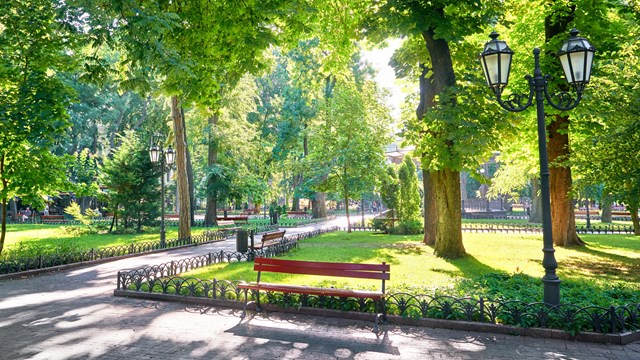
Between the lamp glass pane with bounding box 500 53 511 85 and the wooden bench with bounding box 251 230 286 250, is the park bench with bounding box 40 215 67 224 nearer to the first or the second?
the wooden bench with bounding box 251 230 286 250

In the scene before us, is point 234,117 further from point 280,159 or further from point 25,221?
point 25,221

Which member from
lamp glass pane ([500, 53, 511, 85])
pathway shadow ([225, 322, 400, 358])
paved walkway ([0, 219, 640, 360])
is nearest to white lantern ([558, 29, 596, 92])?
lamp glass pane ([500, 53, 511, 85])

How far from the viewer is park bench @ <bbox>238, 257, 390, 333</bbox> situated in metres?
6.64

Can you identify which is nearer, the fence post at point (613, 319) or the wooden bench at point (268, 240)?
the fence post at point (613, 319)

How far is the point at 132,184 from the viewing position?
77.1ft

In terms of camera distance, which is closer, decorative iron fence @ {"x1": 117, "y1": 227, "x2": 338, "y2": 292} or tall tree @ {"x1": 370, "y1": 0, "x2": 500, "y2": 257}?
decorative iron fence @ {"x1": 117, "y1": 227, "x2": 338, "y2": 292}

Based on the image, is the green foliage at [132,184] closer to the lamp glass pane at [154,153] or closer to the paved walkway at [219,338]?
the lamp glass pane at [154,153]

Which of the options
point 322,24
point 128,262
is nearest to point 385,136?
point 322,24

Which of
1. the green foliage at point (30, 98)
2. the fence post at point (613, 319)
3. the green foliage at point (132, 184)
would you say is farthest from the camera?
the green foliage at point (132, 184)

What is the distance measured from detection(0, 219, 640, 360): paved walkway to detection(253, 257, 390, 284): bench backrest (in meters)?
0.79

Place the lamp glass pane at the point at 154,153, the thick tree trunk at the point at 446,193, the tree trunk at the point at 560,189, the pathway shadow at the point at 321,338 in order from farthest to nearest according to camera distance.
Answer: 1. the lamp glass pane at the point at 154,153
2. the tree trunk at the point at 560,189
3. the thick tree trunk at the point at 446,193
4. the pathway shadow at the point at 321,338

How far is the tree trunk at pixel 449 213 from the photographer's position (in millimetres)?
12406

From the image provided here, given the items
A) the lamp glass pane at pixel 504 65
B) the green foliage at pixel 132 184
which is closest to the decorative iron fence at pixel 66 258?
the green foliage at pixel 132 184

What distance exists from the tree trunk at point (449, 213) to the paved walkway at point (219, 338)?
6.61 m
